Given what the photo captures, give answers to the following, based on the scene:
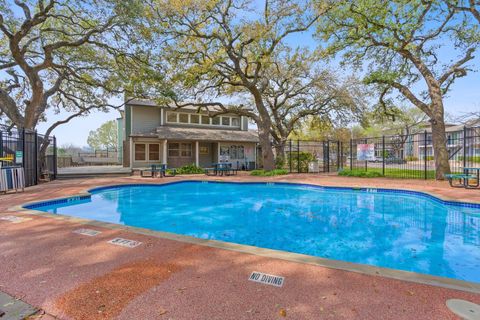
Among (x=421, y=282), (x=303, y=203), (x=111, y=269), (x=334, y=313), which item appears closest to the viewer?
(x=334, y=313)

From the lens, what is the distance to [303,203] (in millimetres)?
9023

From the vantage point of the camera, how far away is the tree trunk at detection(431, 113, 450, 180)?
12086 millimetres

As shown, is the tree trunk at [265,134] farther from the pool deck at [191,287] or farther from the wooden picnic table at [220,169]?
the pool deck at [191,287]

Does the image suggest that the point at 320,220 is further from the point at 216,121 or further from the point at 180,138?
the point at 216,121

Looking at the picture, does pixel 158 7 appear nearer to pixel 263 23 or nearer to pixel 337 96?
pixel 263 23

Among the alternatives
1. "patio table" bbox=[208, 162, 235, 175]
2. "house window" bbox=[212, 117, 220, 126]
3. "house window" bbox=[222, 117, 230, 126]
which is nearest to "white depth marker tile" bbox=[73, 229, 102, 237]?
"patio table" bbox=[208, 162, 235, 175]

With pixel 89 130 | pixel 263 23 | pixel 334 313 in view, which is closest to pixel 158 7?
pixel 263 23

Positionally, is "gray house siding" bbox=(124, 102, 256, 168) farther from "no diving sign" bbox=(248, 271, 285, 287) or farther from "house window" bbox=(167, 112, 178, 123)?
"no diving sign" bbox=(248, 271, 285, 287)

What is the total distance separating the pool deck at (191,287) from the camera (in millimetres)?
2199

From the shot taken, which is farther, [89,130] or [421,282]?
[89,130]

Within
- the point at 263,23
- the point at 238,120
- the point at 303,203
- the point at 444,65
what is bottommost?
the point at 303,203

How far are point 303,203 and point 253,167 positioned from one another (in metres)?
12.5

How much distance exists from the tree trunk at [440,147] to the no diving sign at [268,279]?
13575 millimetres

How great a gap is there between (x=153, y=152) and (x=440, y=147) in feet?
59.6
